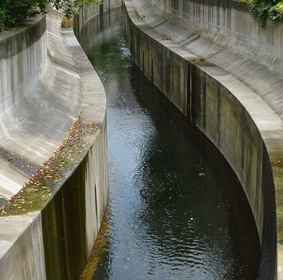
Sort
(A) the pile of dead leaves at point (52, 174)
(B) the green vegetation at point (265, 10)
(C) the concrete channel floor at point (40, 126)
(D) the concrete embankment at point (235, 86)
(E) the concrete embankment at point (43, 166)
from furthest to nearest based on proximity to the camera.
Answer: (B) the green vegetation at point (265, 10) → (D) the concrete embankment at point (235, 86) → (C) the concrete channel floor at point (40, 126) → (A) the pile of dead leaves at point (52, 174) → (E) the concrete embankment at point (43, 166)

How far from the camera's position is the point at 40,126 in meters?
12.8

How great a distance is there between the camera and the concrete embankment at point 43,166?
8422 millimetres

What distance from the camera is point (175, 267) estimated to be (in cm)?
1241

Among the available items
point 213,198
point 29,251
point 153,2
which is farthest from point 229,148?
point 153,2

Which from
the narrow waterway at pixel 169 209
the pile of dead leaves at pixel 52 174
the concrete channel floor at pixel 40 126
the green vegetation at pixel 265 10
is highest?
the green vegetation at pixel 265 10

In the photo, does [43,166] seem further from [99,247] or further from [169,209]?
[169,209]

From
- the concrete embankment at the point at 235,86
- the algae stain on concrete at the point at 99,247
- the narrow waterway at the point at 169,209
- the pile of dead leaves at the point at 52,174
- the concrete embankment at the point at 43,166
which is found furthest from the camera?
the narrow waterway at the point at 169,209

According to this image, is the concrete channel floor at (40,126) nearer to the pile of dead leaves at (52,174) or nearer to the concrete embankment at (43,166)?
the concrete embankment at (43,166)

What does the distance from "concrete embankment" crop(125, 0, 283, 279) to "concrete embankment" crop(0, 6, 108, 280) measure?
14.5ft

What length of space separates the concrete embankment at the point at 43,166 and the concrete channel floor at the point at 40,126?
3 cm

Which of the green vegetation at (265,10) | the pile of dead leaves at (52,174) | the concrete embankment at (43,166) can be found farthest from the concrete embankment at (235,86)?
the pile of dead leaves at (52,174)

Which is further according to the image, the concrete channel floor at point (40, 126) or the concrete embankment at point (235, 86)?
the concrete embankment at point (235, 86)

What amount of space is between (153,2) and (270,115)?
3126 cm

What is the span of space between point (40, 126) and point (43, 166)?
6.63ft
